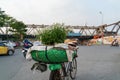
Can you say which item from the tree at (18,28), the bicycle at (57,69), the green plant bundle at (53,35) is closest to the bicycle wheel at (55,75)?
the bicycle at (57,69)

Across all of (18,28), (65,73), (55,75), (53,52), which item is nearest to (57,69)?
(55,75)

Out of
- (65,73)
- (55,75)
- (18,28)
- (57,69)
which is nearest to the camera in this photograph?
(57,69)

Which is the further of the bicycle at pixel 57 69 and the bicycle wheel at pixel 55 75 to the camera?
the bicycle wheel at pixel 55 75

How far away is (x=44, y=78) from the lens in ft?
26.1

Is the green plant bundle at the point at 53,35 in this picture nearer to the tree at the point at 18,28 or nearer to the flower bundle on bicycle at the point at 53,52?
the flower bundle on bicycle at the point at 53,52

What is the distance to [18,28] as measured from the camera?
4091 centimetres

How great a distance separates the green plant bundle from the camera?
596 centimetres

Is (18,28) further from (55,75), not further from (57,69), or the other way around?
(57,69)

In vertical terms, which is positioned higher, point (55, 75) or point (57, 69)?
point (57, 69)

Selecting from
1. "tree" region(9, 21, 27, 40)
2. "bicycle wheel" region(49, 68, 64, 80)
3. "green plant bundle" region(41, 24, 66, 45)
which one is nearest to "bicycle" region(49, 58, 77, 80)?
"bicycle wheel" region(49, 68, 64, 80)

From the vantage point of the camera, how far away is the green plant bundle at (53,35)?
19.6ft

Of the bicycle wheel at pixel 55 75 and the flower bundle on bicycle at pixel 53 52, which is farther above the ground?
the flower bundle on bicycle at pixel 53 52

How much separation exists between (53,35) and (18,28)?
35556 millimetres

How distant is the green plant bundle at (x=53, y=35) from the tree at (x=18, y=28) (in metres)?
34.9
